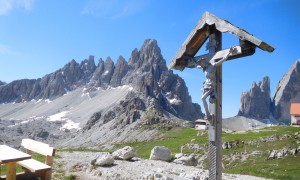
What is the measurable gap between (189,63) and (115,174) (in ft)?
32.2

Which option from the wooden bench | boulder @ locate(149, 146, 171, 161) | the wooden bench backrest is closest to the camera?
the wooden bench

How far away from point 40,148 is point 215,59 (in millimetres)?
9337

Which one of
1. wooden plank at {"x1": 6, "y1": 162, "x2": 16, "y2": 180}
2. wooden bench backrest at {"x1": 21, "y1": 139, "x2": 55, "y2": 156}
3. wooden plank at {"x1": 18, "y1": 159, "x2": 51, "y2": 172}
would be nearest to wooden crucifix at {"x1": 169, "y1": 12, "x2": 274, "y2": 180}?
wooden plank at {"x1": 18, "y1": 159, "x2": 51, "y2": 172}

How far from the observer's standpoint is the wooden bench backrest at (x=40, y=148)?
1399 centimetres

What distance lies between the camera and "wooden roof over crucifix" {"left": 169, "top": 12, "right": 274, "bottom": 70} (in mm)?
8916

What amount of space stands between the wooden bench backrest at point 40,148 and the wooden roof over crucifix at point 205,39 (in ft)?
21.1

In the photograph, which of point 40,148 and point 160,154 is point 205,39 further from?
point 160,154

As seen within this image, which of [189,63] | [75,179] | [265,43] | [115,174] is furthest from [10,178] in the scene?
[265,43]

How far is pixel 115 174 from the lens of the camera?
18.3 meters

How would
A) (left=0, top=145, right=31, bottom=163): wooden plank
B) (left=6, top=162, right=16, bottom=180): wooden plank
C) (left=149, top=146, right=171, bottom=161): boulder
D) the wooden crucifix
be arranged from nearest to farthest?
the wooden crucifix → (left=0, top=145, right=31, bottom=163): wooden plank → (left=6, top=162, right=16, bottom=180): wooden plank → (left=149, top=146, right=171, bottom=161): boulder

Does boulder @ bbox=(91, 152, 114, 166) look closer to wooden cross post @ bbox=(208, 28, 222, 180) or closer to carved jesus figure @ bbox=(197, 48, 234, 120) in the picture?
wooden cross post @ bbox=(208, 28, 222, 180)

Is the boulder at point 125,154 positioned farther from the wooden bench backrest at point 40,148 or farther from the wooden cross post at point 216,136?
the wooden cross post at point 216,136

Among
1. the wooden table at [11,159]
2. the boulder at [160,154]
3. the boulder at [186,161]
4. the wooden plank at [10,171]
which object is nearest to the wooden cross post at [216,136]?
the wooden table at [11,159]

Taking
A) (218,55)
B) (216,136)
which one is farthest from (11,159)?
(218,55)
